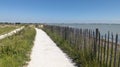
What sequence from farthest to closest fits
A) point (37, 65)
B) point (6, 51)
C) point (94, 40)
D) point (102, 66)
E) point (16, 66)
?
point (6, 51)
point (94, 40)
point (37, 65)
point (16, 66)
point (102, 66)

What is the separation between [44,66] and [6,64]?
170 centimetres

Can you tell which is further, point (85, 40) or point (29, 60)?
point (85, 40)

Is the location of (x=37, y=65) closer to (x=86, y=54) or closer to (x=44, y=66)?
(x=44, y=66)

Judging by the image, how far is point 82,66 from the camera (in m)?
11.2

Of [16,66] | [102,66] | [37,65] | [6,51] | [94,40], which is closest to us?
[102,66]

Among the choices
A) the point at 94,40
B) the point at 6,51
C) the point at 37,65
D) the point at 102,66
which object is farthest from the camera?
the point at 6,51

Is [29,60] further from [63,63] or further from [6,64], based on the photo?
[6,64]

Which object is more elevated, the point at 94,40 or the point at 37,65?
the point at 94,40

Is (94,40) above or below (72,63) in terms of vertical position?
above

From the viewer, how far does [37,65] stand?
1173cm

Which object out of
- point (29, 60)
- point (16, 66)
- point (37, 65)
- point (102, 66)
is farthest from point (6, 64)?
point (102, 66)

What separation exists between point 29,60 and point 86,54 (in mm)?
2707

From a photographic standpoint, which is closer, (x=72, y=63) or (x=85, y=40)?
(x=72, y=63)

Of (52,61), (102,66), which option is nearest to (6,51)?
(52,61)
